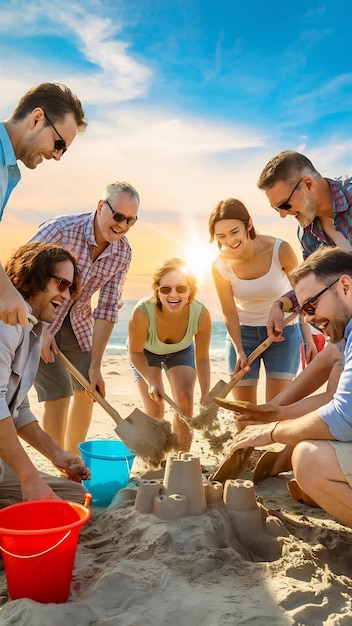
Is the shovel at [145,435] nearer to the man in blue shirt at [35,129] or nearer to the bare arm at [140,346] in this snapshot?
the bare arm at [140,346]

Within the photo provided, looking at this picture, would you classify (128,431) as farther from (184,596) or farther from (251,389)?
(184,596)

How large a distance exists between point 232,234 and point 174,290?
2.08 feet

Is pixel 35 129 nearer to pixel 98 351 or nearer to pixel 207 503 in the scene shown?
pixel 98 351

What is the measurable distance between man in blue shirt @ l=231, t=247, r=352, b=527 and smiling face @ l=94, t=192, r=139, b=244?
4.67 ft

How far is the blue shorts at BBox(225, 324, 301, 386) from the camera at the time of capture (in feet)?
14.9

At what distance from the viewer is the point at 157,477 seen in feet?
11.5

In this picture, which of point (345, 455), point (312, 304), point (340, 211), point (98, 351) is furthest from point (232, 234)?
point (345, 455)

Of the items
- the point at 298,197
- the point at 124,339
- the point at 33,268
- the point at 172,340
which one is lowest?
the point at 172,340

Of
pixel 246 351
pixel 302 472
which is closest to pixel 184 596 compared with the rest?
pixel 302 472

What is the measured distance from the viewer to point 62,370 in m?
4.07

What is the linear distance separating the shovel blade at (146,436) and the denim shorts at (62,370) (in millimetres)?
552

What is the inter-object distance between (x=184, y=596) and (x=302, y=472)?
0.89 m

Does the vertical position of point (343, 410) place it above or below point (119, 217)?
below

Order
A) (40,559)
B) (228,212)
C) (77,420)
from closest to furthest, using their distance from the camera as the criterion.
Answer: (40,559), (228,212), (77,420)
